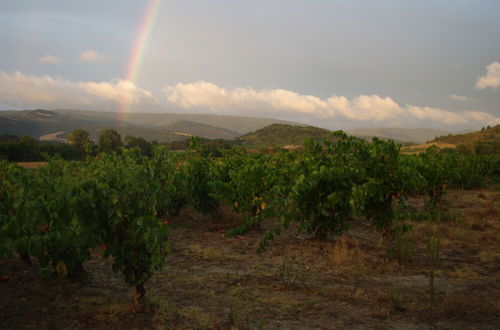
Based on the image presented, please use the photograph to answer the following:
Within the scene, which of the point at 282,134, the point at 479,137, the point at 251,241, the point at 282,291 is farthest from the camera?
the point at 282,134

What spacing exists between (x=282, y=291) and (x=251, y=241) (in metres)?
4.02

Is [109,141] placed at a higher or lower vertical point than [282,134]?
lower

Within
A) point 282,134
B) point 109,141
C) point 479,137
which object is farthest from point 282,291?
point 282,134

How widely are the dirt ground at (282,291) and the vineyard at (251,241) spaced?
36 millimetres

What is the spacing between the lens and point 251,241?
10438 millimetres

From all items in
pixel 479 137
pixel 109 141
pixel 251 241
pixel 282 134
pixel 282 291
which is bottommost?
pixel 251 241

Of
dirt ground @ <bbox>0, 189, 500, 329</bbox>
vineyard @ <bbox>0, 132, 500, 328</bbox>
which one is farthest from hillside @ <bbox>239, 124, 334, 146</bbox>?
dirt ground @ <bbox>0, 189, 500, 329</bbox>

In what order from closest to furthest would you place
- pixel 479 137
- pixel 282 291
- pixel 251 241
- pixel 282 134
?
pixel 282 291, pixel 251 241, pixel 479 137, pixel 282 134

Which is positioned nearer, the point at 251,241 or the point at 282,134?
the point at 251,241

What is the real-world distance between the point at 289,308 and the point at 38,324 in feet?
11.6

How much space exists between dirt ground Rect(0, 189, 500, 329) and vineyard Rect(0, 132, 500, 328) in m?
0.04

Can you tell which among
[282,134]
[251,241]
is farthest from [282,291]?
[282,134]

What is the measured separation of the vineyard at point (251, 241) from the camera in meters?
5.09

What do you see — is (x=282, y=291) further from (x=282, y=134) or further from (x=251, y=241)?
(x=282, y=134)
